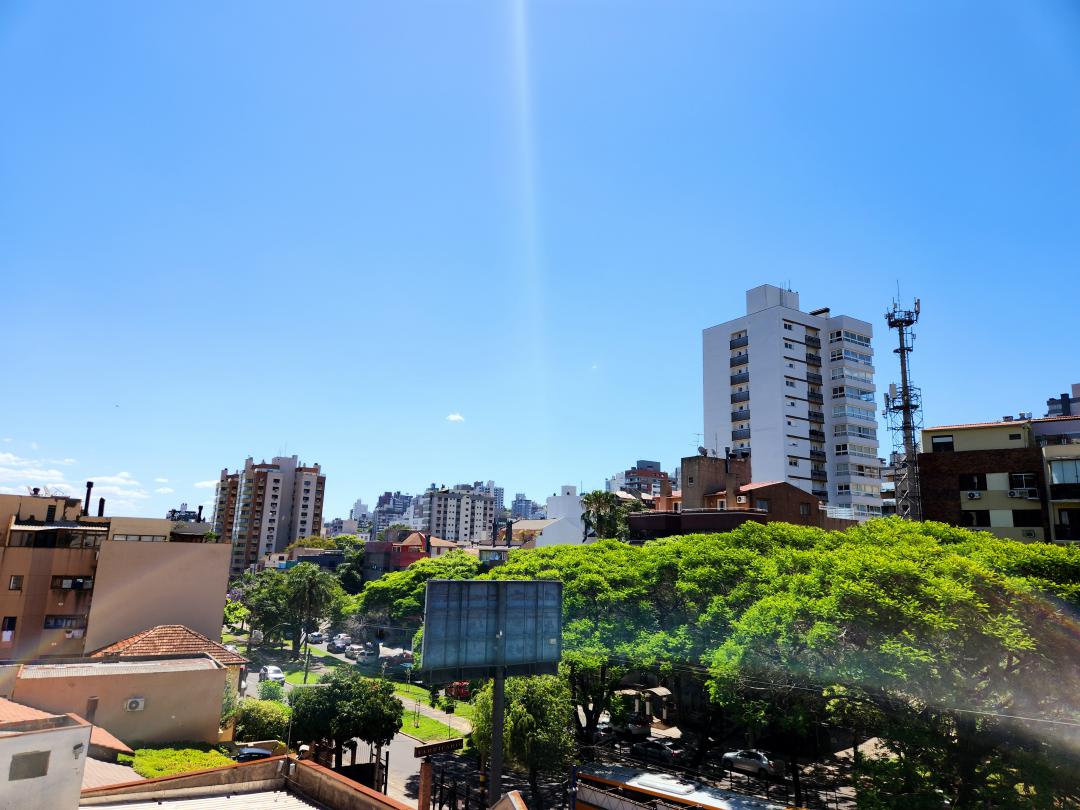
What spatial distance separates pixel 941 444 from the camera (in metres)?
44.6

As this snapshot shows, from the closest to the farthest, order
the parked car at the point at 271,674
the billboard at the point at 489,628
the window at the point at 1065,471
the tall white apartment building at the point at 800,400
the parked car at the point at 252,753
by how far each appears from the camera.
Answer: the billboard at the point at 489,628
the parked car at the point at 252,753
the window at the point at 1065,471
the parked car at the point at 271,674
the tall white apartment building at the point at 800,400

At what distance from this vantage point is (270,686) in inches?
1720

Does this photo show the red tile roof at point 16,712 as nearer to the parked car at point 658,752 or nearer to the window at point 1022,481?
the parked car at point 658,752

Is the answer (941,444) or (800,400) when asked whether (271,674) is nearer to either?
(941,444)

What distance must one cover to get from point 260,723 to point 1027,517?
45.4 meters

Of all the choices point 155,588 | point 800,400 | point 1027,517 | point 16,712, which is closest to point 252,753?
point 16,712

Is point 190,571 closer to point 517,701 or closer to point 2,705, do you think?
point 2,705

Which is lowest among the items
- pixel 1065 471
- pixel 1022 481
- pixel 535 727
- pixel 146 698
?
pixel 535 727

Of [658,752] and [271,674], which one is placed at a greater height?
[658,752]

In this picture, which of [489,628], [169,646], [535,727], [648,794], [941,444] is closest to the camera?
[489,628]

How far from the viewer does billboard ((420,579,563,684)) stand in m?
19.5

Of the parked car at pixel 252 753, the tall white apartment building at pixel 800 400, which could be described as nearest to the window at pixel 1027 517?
the tall white apartment building at pixel 800 400

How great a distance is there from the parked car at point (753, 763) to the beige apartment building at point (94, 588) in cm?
2926

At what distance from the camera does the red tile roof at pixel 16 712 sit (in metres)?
19.1
